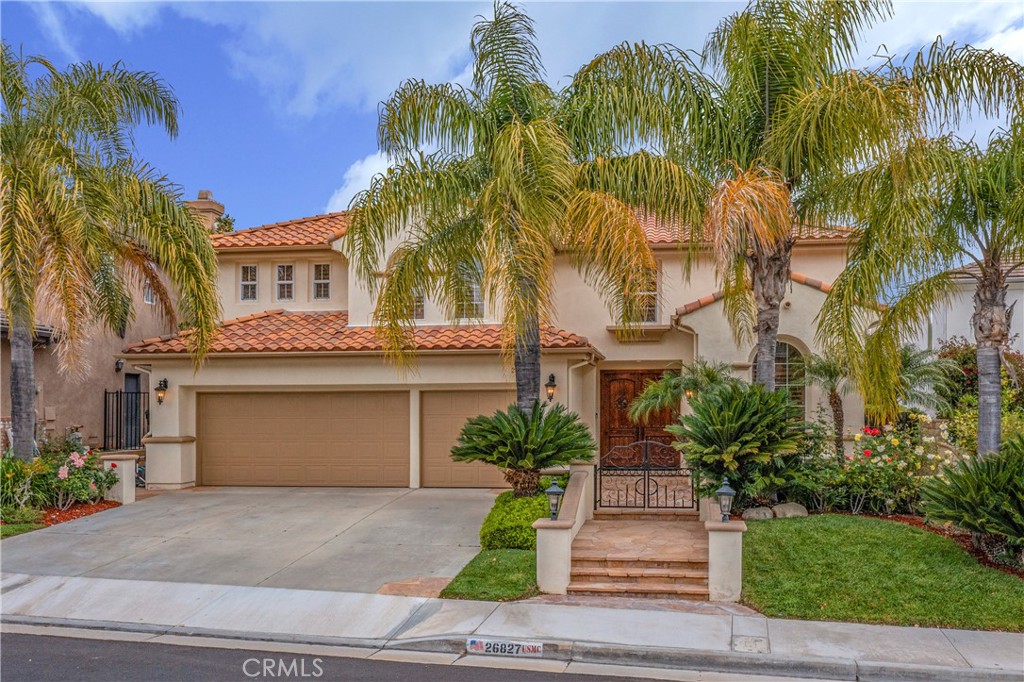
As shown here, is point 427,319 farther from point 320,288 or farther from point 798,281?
point 798,281

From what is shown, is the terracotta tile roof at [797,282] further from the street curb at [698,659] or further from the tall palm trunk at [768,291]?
the street curb at [698,659]

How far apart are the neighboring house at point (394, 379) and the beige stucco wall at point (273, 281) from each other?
599 mm

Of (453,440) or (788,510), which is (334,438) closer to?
(453,440)

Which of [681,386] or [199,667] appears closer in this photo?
[199,667]

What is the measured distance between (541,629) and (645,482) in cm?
435

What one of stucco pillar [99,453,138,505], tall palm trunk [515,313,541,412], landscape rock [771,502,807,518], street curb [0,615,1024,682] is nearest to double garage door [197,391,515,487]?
stucco pillar [99,453,138,505]

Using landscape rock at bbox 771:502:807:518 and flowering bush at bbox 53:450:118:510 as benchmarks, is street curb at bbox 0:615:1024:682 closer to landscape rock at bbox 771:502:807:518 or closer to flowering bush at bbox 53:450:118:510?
landscape rock at bbox 771:502:807:518

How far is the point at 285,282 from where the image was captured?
762 inches

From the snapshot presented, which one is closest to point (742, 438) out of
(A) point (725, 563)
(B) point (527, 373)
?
(A) point (725, 563)

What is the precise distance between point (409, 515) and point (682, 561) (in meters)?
5.41

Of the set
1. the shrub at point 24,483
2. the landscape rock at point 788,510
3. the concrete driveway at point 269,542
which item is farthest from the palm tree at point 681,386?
the shrub at point 24,483

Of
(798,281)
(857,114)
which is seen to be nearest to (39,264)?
(857,114)

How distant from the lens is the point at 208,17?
15.5 metres

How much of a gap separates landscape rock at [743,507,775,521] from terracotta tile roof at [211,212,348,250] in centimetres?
1083
